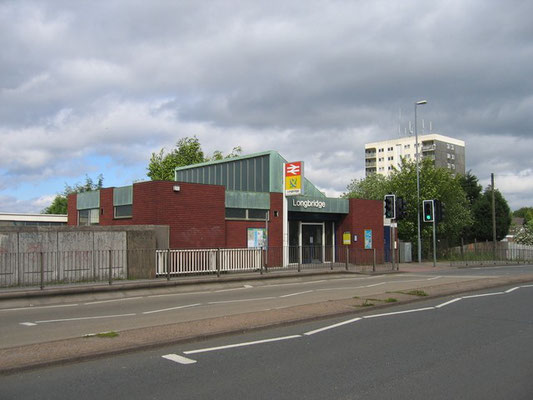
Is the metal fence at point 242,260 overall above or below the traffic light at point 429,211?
below

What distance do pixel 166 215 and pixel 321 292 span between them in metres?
8.06

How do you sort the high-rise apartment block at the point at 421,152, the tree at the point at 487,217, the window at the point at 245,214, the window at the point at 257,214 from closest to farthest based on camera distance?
the window at the point at 245,214 < the window at the point at 257,214 < the tree at the point at 487,217 < the high-rise apartment block at the point at 421,152

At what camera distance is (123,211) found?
23391 millimetres

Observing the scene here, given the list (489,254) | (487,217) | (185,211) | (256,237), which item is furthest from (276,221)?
(487,217)

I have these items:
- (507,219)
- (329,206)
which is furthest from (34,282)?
(507,219)

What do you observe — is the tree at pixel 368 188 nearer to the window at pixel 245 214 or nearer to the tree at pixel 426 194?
the tree at pixel 426 194

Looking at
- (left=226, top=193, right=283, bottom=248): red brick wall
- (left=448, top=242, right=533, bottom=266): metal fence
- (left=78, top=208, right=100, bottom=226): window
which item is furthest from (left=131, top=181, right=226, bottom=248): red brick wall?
(left=448, top=242, right=533, bottom=266): metal fence

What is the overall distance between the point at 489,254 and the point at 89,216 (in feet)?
99.4

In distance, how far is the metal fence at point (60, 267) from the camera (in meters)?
15.4

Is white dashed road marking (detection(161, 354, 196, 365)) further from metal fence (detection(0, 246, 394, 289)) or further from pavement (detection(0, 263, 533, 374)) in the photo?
metal fence (detection(0, 246, 394, 289))

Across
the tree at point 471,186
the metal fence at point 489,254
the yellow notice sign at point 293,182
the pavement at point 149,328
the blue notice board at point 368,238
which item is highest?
the tree at point 471,186

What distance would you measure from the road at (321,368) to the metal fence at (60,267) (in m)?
9.03

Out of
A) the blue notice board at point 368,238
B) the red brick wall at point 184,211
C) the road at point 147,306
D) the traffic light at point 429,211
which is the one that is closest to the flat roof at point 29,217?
the red brick wall at point 184,211

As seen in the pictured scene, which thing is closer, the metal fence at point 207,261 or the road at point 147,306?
the road at point 147,306
